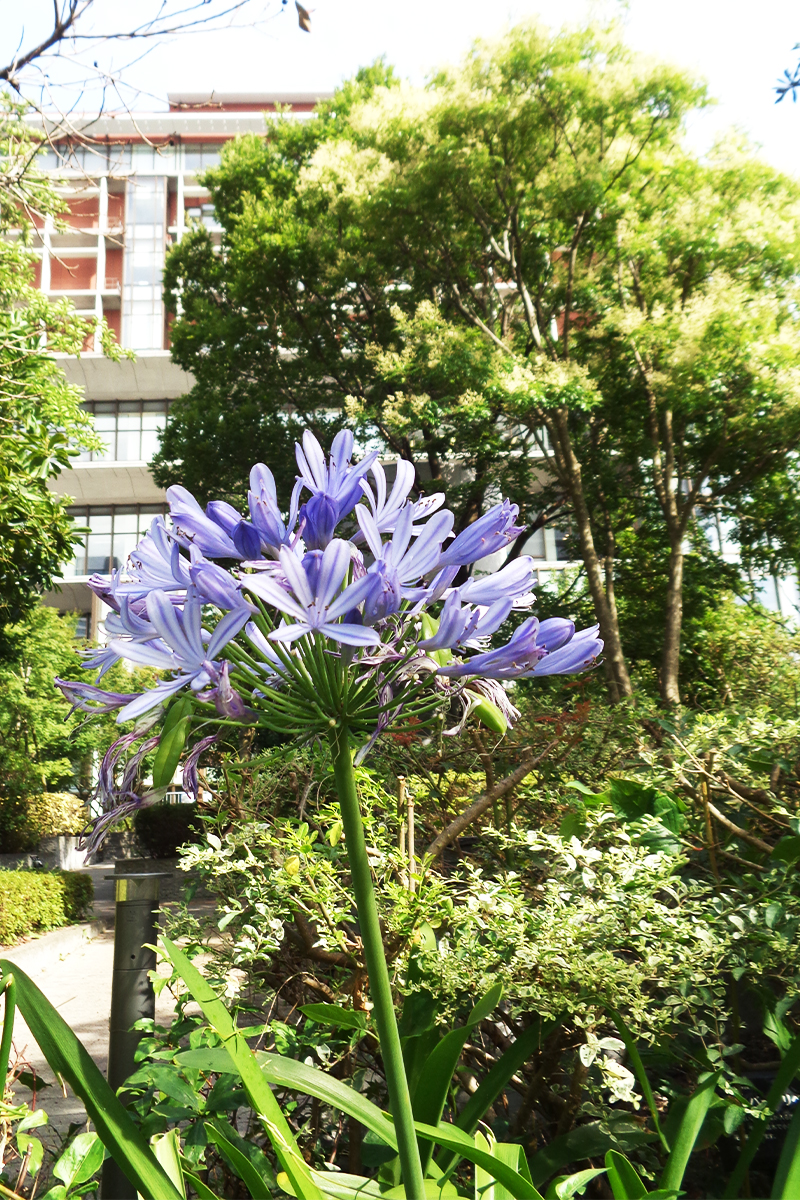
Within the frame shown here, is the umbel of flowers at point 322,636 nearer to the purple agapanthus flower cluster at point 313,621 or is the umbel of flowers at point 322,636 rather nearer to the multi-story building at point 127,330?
the purple agapanthus flower cluster at point 313,621

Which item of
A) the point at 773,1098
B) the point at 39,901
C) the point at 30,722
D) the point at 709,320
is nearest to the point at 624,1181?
the point at 773,1098

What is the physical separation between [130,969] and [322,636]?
1.78 m

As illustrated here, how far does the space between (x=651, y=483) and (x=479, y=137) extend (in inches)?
225

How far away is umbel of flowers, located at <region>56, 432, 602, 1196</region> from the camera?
37.2 inches

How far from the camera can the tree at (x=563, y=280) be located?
9789 mm

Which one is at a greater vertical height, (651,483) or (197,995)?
(651,483)

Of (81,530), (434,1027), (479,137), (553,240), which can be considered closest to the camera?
(434,1027)

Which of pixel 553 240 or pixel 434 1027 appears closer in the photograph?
pixel 434 1027

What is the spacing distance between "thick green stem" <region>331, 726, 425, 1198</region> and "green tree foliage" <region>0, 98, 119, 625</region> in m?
5.40

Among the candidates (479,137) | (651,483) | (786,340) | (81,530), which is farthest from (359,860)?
(651,483)

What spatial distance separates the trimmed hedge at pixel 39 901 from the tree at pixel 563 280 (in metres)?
6.69

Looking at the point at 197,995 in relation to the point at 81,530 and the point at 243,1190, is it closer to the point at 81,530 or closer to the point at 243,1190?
the point at 243,1190

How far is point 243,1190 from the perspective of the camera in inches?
83.2

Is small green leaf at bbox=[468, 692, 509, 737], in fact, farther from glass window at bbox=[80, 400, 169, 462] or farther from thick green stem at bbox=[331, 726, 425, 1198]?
glass window at bbox=[80, 400, 169, 462]
